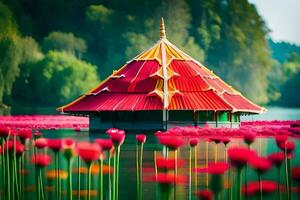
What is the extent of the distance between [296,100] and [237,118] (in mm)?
69131

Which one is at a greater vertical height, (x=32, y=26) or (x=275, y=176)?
(x=32, y=26)

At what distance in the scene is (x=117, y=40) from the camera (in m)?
95.2

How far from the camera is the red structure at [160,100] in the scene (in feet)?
112

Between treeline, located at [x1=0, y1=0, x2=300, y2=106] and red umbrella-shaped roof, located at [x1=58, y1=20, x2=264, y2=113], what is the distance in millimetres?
38799

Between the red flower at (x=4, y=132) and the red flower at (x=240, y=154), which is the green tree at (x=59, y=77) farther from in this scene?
the red flower at (x=240, y=154)

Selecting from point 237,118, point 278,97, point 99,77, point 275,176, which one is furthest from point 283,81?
point 275,176

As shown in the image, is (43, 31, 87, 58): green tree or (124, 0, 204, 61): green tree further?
→ (43, 31, 87, 58): green tree

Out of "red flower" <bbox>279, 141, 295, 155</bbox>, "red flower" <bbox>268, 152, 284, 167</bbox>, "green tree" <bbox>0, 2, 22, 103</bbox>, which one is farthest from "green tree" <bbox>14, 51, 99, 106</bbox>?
"red flower" <bbox>268, 152, 284, 167</bbox>

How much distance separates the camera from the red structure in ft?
112

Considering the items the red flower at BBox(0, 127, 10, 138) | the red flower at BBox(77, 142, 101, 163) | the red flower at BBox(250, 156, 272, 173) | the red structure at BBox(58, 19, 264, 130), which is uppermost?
the red structure at BBox(58, 19, 264, 130)

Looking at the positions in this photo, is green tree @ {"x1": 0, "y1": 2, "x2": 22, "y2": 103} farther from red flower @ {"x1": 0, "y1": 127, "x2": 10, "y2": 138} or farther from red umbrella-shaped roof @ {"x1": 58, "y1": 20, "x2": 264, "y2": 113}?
red flower @ {"x1": 0, "y1": 127, "x2": 10, "y2": 138}

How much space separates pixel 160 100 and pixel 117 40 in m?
61.0

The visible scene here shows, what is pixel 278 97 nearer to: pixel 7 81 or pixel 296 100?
pixel 296 100

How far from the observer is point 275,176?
18828mm
